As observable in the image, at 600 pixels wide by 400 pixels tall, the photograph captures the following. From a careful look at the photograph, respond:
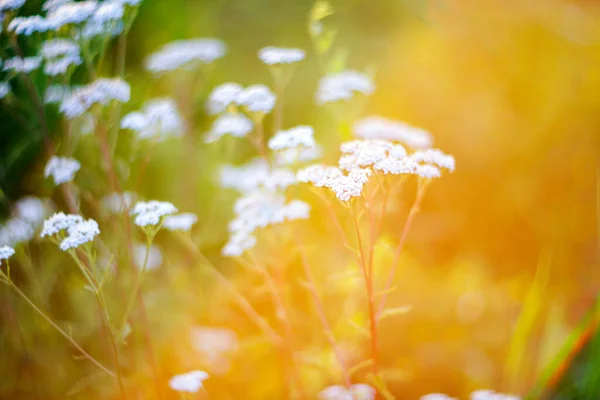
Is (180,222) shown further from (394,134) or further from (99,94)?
(394,134)

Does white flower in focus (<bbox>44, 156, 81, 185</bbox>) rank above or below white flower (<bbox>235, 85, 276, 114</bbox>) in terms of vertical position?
below

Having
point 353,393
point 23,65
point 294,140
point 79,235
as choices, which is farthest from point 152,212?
point 353,393

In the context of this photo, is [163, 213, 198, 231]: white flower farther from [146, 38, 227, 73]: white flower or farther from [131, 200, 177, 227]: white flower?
[146, 38, 227, 73]: white flower

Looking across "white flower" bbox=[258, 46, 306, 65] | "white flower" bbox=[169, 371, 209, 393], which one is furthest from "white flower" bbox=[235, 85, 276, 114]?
"white flower" bbox=[169, 371, 209, 393]

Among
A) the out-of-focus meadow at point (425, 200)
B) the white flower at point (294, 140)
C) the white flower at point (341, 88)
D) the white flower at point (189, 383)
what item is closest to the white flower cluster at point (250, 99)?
the white flower at point (294, 140)

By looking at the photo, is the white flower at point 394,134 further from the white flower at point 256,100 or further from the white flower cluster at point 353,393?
the white flower cluster at point 353,393

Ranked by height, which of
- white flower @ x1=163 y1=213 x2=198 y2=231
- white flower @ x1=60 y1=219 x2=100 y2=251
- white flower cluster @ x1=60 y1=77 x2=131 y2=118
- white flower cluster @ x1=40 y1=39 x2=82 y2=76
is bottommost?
white flower @ x1=60 y1=219 x2=100 y2=251
